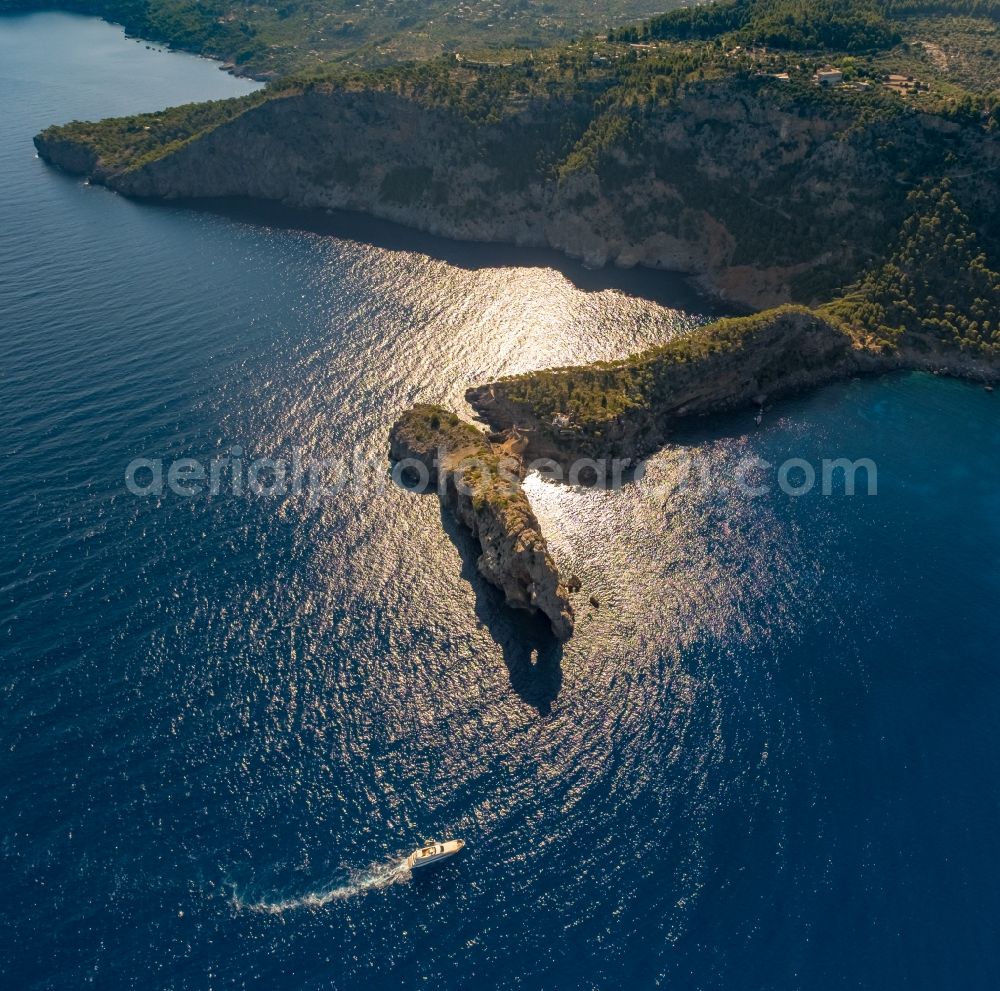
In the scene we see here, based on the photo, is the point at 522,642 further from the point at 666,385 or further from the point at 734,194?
the point at 734,194

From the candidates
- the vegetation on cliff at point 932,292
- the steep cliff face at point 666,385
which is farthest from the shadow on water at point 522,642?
the vegetation on cliff at point 932,292

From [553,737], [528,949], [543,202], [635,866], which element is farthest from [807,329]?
[528,949]

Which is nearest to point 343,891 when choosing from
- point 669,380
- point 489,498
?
point 489,498

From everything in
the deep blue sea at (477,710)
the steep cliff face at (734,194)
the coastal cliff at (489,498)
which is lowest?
the deep blue sea at (477,710)

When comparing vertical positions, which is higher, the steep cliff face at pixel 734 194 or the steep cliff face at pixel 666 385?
the steep cliff face at pixel 734 194

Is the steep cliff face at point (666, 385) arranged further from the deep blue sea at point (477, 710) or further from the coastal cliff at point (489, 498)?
the coastal cliff at point (489, 498)

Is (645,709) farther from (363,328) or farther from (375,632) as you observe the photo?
(363,328)

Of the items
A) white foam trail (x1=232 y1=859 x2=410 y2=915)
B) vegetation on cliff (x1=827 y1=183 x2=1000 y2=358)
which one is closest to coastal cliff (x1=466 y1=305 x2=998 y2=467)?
vegetation on cliff (x1=827 y1=183 x2=1000 y2=358)
